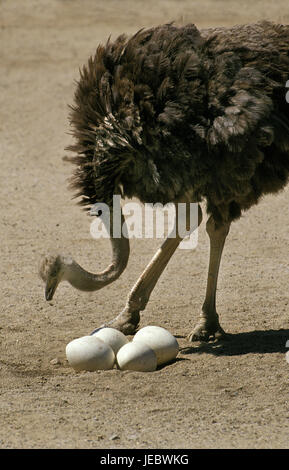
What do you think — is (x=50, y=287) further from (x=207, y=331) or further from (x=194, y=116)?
(x=194, y=116)

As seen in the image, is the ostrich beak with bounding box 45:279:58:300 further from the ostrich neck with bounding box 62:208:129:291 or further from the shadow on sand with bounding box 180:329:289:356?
the shadow on sand with bounding box 180:329:289:356

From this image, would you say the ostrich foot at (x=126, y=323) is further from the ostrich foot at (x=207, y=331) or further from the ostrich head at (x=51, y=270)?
the ostrich head at (x=51, y=270)

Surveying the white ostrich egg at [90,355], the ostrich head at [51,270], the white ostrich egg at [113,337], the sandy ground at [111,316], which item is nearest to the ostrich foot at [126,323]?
the sandy ground at [111,316]

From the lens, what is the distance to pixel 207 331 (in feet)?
19.8

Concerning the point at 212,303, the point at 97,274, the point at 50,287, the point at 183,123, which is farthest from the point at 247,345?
the point at 183,123

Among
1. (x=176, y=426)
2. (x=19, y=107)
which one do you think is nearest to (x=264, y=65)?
(x=176, y=426)

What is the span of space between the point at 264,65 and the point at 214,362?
182cm

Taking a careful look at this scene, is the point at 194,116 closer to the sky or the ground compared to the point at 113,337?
closer to the sky

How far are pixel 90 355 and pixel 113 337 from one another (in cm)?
22

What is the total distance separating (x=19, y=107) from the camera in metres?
12.5

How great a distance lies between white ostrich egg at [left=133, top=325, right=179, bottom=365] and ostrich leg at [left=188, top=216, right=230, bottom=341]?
56 cm

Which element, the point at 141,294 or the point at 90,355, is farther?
the point at 141,294
